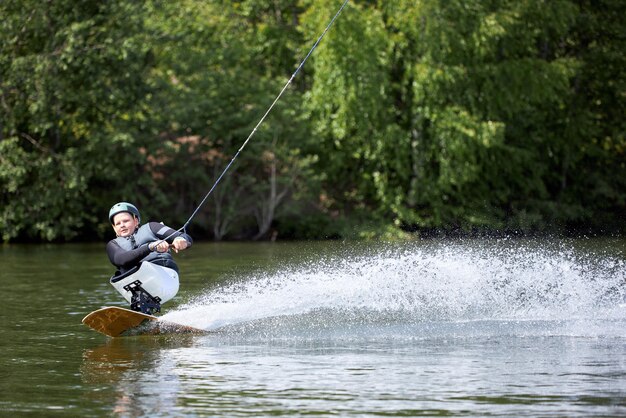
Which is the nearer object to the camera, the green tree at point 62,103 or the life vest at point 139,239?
the life vest at point 139,239

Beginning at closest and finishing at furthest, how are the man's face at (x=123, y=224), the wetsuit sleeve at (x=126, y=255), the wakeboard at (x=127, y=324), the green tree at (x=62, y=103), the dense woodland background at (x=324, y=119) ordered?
the wetsuit sleeve at (x=126, y=255), the wakeboard at (x=127, y=324), the man's face at (x=123, y=224), the green tree at (x=62, y=103), the dense woodland background at (x=324, y=119)

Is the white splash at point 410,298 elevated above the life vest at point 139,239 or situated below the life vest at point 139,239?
below

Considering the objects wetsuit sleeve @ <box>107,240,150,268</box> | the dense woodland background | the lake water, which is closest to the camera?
the lake water

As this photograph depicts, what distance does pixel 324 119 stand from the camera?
39.4 m

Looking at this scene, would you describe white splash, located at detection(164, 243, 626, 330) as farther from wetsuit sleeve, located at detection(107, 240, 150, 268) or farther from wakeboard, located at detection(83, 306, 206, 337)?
wetsuit sleeve, located at detection(107, 240, 150, 268)

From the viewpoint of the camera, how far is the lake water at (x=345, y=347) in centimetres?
976

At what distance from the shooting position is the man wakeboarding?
14016mm

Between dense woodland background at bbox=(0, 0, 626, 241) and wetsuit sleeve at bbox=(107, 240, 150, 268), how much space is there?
21.0 meters

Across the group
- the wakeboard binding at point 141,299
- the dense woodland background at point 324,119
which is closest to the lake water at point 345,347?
the wakeboard binding at point 141,299

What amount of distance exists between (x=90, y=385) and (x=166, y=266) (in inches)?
154

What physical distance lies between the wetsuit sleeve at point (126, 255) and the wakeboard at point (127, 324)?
1.48 feet

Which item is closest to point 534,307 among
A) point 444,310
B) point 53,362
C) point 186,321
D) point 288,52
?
point 444,310

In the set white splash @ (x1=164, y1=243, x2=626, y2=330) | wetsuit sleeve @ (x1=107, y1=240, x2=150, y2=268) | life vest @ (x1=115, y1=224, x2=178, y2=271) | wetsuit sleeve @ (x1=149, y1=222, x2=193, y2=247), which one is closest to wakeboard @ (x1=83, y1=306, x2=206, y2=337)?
white splash @ (x1=164, y1=243, x2=626, y2=330)

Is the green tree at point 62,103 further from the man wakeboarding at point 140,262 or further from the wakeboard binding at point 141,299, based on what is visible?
the wakeboard binding at point 141,299
